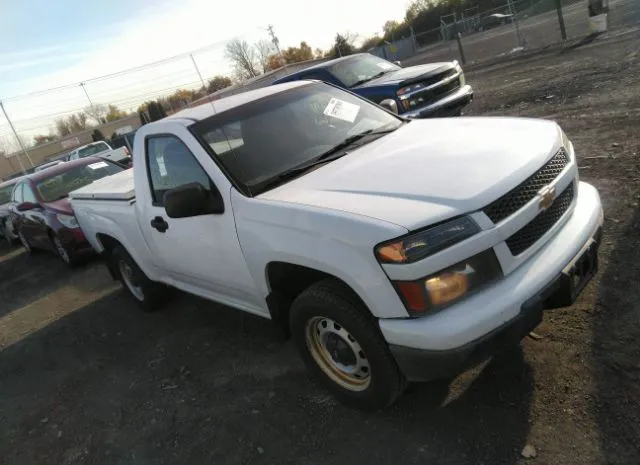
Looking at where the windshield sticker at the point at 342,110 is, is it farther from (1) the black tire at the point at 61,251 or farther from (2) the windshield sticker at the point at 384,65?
(2) the windshield sticker at the point at 384,65

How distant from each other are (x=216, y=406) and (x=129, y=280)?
2.78m

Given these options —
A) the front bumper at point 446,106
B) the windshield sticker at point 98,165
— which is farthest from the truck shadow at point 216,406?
the front bumper at point 446,106

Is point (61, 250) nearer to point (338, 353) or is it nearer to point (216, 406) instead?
point (216, 406)

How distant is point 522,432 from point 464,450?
31 centimetres

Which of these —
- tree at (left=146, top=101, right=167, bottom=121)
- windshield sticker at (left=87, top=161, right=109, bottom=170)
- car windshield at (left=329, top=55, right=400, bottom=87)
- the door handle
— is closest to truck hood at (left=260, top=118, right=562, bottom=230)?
the door handle

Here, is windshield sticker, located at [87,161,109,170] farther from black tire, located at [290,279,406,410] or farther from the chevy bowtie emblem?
the chevy bowtie emblem

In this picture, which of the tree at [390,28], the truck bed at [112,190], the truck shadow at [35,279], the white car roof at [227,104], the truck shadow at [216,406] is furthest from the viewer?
the tree at [390,28]

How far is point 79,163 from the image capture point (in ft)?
31.3

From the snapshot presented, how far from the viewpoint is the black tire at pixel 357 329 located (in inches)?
105

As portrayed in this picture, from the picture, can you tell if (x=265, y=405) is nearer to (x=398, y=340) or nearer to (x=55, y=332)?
(x=398, y=340)

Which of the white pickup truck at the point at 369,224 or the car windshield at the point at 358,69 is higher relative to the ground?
the car windshield at the point at 358,69

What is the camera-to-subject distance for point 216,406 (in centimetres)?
364

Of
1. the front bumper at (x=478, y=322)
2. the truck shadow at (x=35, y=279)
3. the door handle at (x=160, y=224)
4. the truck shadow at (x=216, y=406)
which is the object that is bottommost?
the truck shadow at (x=216, y=406)

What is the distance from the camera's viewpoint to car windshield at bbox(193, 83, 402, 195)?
3.44m
